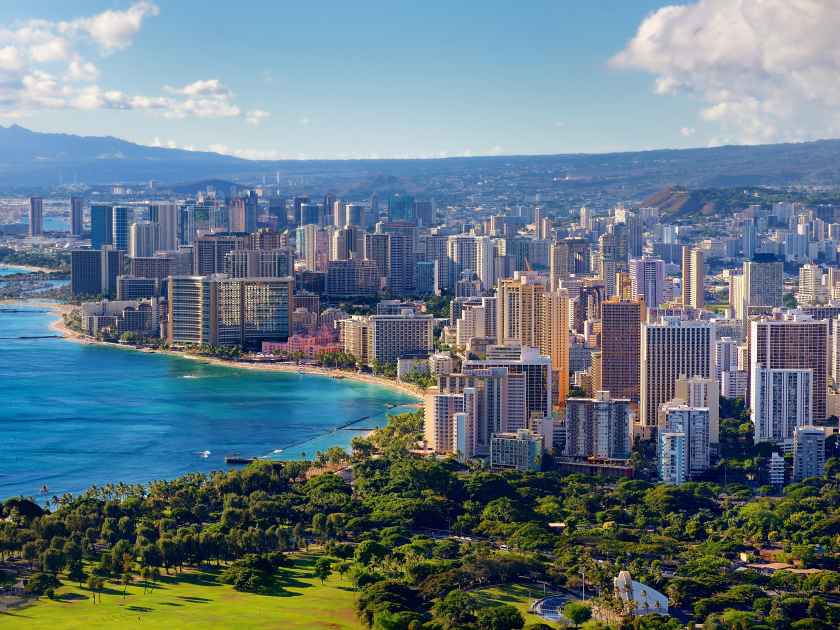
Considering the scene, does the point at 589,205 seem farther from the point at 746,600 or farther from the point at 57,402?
the point at 746,600

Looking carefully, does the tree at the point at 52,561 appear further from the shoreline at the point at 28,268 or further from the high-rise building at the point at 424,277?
the shoreline at the point at 28,268

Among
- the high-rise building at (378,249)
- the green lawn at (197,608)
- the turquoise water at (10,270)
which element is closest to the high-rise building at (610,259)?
the high-rise building at (378,249)

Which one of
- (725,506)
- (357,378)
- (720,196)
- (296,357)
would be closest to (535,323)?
(357,378)

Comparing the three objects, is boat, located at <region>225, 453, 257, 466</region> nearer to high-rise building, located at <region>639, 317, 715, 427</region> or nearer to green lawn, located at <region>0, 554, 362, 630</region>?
high-rise building, located at <region>639, 317, 715, 427</region>

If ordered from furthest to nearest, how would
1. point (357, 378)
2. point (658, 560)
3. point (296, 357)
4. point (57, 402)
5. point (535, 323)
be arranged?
point (296, 357) → point (357, 378) → point (535, 323) → point (57, 402) → point (658, 560)

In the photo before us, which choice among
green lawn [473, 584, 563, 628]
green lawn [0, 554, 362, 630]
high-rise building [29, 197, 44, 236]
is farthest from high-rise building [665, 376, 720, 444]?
high-rise building [29, 197, 44, 236]

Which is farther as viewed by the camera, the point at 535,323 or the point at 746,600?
the point at 535,323
